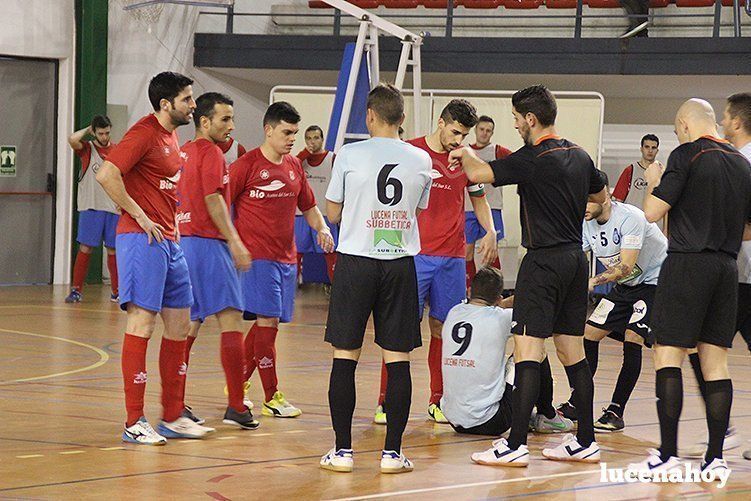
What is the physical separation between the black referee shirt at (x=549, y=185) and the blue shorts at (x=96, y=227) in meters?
9.00

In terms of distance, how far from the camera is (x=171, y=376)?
6.38 meters

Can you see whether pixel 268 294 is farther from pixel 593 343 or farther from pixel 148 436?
pixel 593 343

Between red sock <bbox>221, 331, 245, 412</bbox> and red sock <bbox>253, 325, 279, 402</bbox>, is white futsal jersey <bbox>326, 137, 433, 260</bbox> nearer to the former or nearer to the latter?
red sock <bbox>221, 331, 245, 412</bbox>

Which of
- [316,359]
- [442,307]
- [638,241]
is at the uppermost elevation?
[638,241]

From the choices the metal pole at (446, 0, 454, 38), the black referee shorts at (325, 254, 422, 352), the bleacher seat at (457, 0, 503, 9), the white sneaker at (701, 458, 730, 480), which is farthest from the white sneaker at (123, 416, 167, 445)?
the bleacher seat at (457, 0, 503, 9)

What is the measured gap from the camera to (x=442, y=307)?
281 inches

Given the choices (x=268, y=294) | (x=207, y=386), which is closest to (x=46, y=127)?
(x=207, y=386)

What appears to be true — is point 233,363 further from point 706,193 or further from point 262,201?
point 706,193

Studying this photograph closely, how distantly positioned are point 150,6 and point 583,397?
1140cm

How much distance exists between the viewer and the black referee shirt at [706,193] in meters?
5.50

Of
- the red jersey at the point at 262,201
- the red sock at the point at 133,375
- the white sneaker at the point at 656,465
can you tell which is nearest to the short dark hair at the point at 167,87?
the red jersey at the point at 262,201

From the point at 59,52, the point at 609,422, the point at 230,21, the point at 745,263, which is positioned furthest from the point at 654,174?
the point at 230,21

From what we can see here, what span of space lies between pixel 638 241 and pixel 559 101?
8.01 metres

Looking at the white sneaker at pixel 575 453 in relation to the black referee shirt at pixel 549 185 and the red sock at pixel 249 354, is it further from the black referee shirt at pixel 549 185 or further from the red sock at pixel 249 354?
the red sock at pixel 249 354
